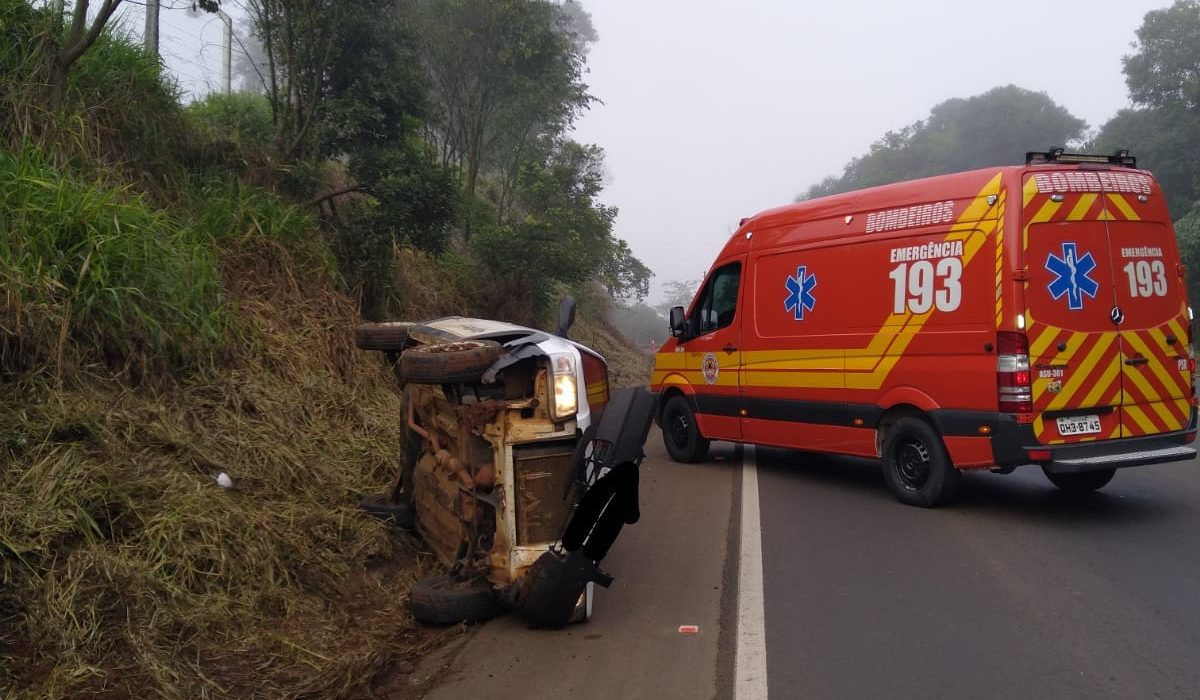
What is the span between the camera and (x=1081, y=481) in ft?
26.9

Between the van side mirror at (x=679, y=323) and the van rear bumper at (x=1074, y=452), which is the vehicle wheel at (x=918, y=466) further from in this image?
the van side mirror at (x=679, y=323)

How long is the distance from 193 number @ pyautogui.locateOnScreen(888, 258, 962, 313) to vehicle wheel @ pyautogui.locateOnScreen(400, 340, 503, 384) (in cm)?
406

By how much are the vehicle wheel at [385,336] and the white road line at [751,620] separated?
268cm

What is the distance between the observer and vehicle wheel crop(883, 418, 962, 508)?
7.58 m

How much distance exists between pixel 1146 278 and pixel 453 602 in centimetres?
586

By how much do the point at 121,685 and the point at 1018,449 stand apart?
5.89 metres

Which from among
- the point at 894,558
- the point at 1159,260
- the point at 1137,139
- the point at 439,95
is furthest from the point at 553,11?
the point at 1137,139

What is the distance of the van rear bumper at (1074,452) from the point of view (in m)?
6.92

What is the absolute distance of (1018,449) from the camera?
6.94 m

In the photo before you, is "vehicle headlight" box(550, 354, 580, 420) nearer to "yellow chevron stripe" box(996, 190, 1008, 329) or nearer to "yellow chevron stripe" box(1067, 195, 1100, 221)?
"yellow chevron stripe" box(996, 190, 1008, 329)

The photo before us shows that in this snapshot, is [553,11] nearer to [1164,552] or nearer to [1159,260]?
[1159,260]

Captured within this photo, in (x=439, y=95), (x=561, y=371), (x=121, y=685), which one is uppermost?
(x=439, y=95)

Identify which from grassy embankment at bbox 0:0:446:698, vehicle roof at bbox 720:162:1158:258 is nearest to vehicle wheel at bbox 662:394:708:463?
vehicle roof at bbox 720:162:1158:258

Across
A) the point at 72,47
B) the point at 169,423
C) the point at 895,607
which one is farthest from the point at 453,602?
the point at 72,47
